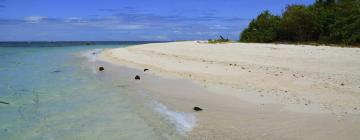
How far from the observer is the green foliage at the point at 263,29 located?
3225cm

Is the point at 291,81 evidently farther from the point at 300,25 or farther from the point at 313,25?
the point at 300,25

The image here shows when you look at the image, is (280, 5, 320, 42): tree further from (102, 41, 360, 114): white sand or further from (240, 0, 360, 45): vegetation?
(102, 41, 360, 114): white sand

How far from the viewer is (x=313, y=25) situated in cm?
2922

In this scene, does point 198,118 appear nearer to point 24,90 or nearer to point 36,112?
point 36,112

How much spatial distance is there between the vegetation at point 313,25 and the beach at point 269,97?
42.8ft

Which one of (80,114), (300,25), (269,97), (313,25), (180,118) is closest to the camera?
(180,118)

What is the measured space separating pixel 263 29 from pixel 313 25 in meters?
5.28

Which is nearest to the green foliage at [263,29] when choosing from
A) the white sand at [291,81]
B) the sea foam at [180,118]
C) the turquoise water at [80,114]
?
the white sand at [291,81]

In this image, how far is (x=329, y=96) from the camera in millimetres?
7410

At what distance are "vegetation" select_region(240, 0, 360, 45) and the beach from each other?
42.8ft

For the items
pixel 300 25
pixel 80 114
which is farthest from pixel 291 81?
pixel 300 25

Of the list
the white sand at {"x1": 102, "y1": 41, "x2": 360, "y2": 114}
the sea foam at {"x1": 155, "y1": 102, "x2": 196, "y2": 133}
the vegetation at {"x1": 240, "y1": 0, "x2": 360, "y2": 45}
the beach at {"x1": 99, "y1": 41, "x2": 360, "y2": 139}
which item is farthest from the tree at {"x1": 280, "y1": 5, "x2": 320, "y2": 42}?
the sea foam at {"x1": 155, "y1": 102, "x2": 196, "y2": 133}

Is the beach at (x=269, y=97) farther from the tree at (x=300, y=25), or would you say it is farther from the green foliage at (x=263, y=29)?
the green foliage at (x=263, y=29)

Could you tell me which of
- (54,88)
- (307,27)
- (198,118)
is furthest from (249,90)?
(307,27)
